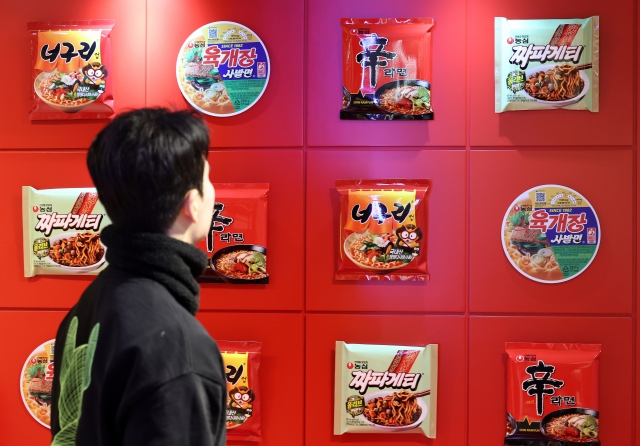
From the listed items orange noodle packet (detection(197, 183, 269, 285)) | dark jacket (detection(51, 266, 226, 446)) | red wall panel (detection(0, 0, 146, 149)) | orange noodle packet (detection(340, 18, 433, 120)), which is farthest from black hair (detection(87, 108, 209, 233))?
red wall panel (detection(0, 0, 146, 149))

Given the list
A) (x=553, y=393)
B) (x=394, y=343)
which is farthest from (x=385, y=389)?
→ (x=553, y=393)

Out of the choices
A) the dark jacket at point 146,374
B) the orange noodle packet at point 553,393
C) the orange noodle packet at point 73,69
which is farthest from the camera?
the orange noodle packet at point 73,69

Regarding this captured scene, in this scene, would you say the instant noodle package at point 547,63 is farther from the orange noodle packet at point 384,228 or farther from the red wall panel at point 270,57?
the red wall panel at point 270,57

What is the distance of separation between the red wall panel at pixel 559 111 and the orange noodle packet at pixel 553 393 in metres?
0.89

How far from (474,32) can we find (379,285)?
45.8 inches

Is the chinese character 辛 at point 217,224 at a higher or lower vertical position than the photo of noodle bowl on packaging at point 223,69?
lower

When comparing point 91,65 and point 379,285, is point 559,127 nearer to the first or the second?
point 379,285

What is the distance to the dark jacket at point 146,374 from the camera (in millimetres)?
961

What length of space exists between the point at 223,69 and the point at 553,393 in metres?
1.98

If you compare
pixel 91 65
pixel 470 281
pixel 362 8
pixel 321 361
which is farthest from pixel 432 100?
pixel 91 65

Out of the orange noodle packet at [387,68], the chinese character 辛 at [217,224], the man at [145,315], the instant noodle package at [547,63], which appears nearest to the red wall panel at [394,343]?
the chinese character 辛 at [217,224]

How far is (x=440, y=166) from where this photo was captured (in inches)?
104

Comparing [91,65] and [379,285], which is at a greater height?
[91,65]

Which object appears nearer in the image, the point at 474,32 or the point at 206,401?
the point at 206,401
